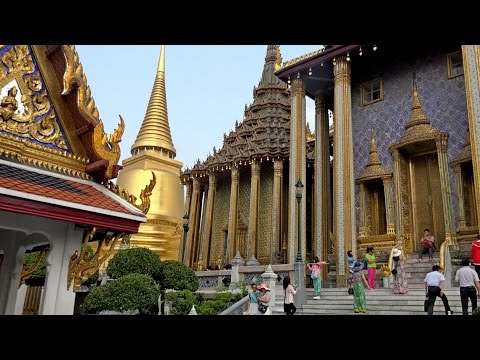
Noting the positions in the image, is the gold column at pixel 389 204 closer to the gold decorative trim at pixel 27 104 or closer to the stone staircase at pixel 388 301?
the stone staircase at pixel 388 301

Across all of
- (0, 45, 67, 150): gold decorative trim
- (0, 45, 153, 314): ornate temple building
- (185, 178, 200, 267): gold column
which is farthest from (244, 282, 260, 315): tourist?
(185, 178, 200, 267): gold column

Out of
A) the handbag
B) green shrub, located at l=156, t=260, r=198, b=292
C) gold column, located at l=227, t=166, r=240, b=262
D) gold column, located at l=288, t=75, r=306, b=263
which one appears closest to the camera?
the handbag

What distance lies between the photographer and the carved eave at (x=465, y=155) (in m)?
14.4

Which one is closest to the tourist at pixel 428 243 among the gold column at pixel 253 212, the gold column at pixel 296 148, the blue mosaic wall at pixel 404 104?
the blue mosaic wall at pixel 404 104

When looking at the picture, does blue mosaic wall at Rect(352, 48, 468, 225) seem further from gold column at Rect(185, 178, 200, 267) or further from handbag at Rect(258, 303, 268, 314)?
gold column at Rect(185, 178, 200, 267)

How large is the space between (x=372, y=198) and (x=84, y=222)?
14.3 m

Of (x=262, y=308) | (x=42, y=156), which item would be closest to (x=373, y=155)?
(x=262, y=308)

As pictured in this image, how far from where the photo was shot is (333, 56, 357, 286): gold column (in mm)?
16000

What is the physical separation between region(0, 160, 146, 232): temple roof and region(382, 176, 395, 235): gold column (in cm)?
1261

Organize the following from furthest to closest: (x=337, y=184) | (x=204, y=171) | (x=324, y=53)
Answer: (x=204, y=171), (x=324, y=53), (x=337, y=184)

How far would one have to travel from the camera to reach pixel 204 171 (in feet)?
90.5
